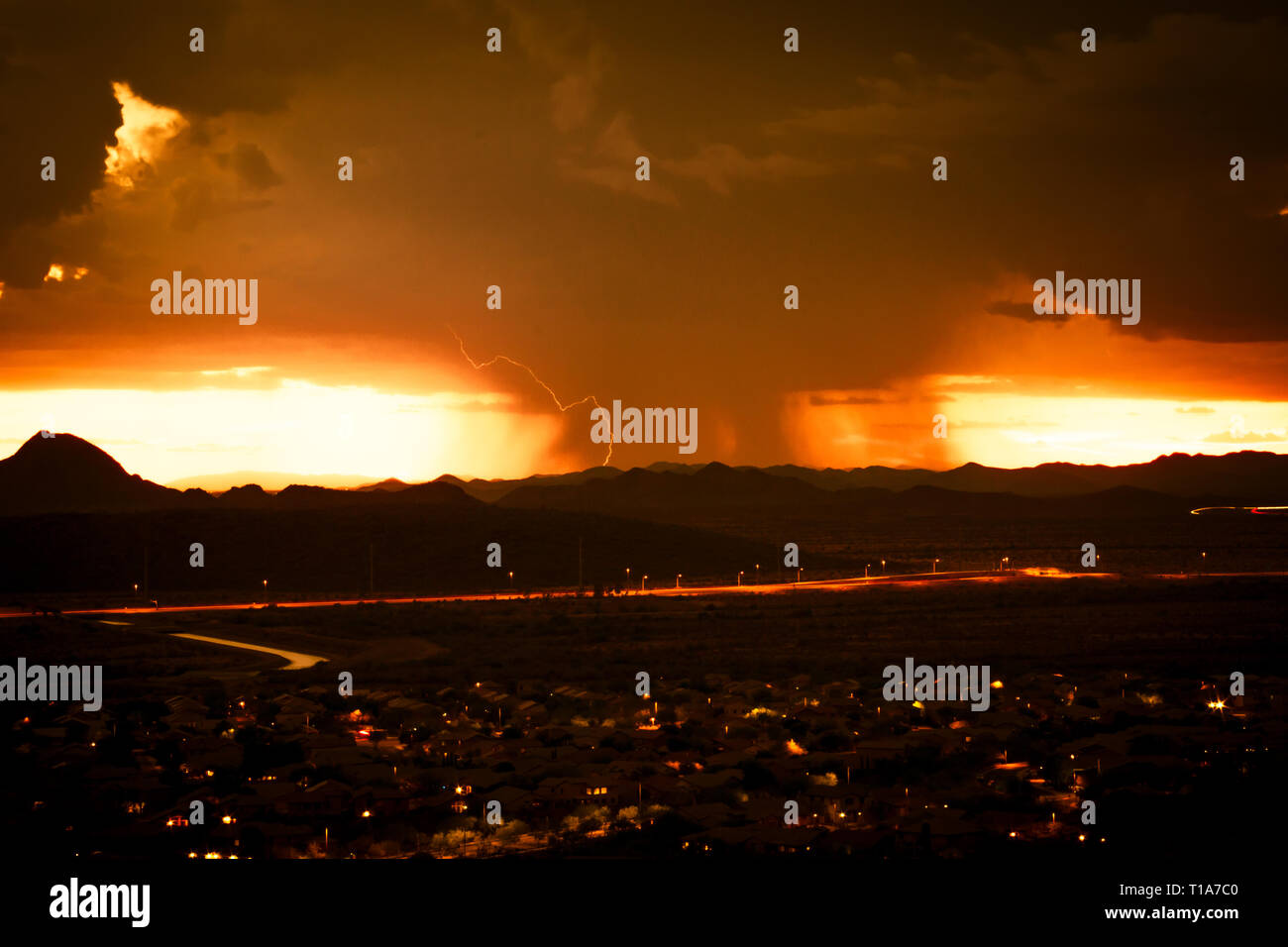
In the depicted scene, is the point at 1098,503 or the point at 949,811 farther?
the point at 1098,503

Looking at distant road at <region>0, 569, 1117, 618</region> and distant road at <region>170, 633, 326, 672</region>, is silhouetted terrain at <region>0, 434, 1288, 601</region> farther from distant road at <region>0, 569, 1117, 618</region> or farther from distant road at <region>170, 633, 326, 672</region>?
distant road at <region>170, 633, 326, 672</region>

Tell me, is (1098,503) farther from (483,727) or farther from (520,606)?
(483,727)

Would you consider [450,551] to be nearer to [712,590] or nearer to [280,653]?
[712,590]

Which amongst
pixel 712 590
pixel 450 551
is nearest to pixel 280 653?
pixel 712 590

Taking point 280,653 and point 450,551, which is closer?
point 280,653

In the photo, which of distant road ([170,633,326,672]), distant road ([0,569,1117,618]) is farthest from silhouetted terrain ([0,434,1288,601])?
distant road ([170,633,326,672])

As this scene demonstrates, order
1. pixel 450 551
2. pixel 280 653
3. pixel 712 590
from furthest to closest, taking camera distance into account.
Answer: pixel 450 551
pixel 712 590
pixel 280 653

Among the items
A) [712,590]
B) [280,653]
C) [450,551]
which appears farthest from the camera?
[450,551]
